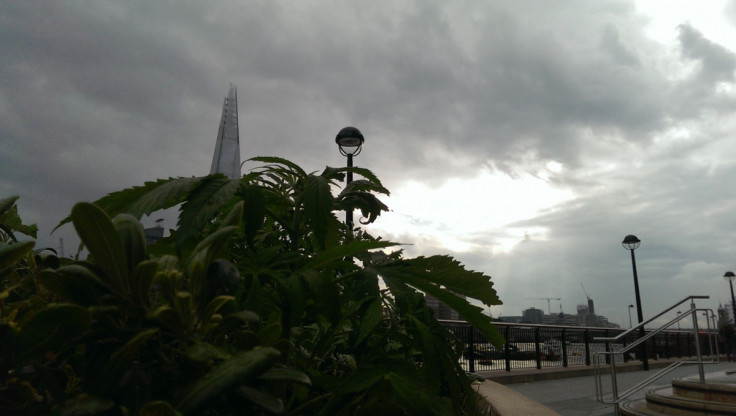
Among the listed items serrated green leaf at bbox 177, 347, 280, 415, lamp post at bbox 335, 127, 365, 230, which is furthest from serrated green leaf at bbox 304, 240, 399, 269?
lamp post at bbox 335, 127, 365, 230

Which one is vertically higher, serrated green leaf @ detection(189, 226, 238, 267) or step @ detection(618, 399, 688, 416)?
serrated green leaf @ detection(189, 226, 238, 267)

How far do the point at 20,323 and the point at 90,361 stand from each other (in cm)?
19

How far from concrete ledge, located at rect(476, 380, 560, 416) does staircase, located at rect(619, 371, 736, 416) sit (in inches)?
190

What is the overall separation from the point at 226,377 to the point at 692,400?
31.3 ft

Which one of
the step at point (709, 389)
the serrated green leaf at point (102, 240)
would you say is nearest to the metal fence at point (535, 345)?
the step at point (709, 389)

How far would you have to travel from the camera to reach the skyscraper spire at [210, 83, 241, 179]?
14.3 m

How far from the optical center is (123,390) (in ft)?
2.62

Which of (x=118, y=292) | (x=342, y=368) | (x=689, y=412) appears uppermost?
(x=118, y=292)

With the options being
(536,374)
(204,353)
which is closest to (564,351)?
(536,374)

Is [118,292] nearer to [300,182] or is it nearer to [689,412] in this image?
[300,182]

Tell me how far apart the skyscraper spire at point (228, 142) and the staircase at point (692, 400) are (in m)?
11.0

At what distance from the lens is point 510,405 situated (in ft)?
12.8

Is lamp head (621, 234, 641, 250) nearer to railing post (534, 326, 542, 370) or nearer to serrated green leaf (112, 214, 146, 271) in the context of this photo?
railing post (534, 326, 542, 370)

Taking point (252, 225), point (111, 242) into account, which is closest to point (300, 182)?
point (252, 225)
